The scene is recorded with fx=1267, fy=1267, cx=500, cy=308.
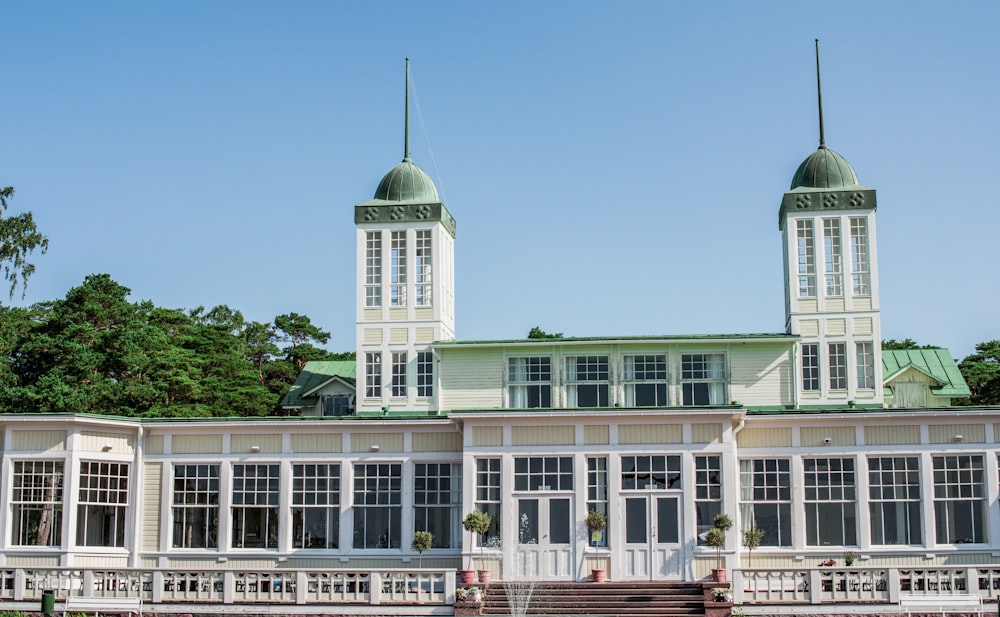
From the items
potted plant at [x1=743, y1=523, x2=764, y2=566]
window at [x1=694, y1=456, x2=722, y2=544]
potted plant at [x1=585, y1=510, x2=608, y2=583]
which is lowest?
potted plant at [x1=743, y1=523, x2=764, y2=566]

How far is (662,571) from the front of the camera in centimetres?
2547

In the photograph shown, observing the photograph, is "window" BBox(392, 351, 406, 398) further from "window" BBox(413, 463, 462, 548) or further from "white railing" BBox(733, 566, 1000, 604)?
"white railing" BBox(733, 566, 1000, 604)

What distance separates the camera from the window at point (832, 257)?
3312cm

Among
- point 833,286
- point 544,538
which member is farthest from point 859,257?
point 544,538

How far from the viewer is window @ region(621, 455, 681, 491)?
26.0 meters

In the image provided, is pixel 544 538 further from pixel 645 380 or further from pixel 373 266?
pixel 373 266

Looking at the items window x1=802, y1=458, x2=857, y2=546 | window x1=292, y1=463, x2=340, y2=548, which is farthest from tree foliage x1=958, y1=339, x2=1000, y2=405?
window x1=292, y1=463, x2=340, y2=548

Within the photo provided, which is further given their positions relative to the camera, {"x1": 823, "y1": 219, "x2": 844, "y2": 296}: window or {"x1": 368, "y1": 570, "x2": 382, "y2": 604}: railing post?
{"x1": 823, "y1": 219, "x2": 844, "y2": 296}: window

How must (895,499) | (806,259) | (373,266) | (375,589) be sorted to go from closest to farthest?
(375,589) → (895,499) → (806,259) → (373,266)

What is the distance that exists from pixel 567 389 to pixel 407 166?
318 inches

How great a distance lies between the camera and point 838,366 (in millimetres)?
32531

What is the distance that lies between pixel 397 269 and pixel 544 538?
10.7m

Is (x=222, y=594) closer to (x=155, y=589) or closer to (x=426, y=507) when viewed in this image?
(x=155, y=589)

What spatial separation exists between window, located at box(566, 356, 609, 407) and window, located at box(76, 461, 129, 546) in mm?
10889
